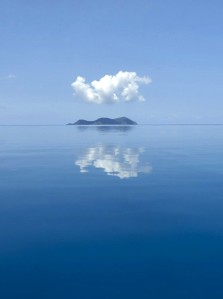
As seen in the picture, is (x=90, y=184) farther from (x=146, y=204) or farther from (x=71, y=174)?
(x=146, y=204)

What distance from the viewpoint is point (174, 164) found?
31.0 m

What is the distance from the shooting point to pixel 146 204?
16.6 metres

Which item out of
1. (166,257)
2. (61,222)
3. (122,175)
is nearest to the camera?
(166,257)

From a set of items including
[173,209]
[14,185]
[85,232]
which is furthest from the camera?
[14,185]

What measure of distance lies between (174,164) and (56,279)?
2376 centimetres

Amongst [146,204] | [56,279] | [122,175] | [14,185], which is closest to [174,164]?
[122,175]

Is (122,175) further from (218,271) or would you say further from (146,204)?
(218,271)

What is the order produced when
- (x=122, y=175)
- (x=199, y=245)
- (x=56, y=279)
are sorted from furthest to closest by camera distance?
(x=122, y=175) < (x=199, y=245) < (x=56, y=279)

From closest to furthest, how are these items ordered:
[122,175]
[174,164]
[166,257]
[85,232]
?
[166,257]
[85,232]
[122,175]
[174,164]

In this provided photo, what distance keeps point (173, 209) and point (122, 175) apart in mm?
10074

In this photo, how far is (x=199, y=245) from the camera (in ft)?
37.4

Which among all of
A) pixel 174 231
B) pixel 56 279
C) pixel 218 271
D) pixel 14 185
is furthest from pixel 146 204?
pixel 14 185

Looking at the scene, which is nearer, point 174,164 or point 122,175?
point 122,175

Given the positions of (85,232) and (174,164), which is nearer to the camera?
(85,232)
